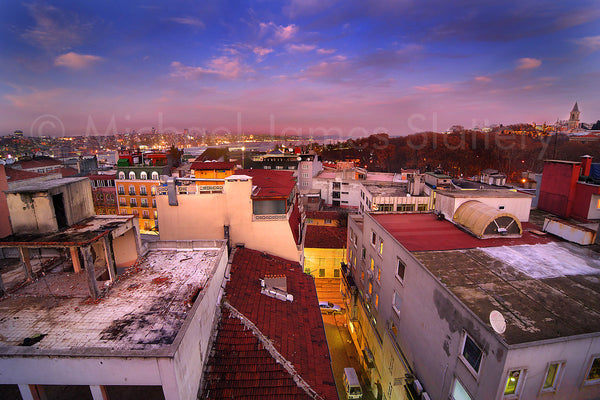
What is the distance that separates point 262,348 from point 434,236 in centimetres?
1171

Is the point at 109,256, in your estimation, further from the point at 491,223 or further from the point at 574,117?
the point at 574,117

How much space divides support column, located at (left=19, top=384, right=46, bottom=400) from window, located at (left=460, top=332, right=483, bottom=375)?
13.8 metres

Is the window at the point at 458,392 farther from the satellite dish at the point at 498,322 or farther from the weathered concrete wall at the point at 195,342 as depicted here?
the weathered concrete wall at the point at 195,342

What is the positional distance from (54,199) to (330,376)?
1404 centimetres

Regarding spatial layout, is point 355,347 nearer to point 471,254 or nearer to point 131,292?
point 471,254

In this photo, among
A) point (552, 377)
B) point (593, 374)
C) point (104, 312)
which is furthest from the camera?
point (104, 312)

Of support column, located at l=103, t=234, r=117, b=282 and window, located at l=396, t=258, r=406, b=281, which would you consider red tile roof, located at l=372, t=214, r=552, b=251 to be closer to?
window, located at l=396, t=258, r=406, b=281

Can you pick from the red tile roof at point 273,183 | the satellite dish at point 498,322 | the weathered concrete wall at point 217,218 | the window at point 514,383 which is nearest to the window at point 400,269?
the satellite dish at point 498,322

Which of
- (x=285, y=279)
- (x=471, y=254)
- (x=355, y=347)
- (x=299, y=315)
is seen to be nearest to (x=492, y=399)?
(x=471, y=254)

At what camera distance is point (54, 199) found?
39.5 ft

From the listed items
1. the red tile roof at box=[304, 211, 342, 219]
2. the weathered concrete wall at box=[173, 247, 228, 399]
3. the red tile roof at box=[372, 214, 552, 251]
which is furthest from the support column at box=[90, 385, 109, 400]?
the red tile roof at box=[304, 211, 342, 219]

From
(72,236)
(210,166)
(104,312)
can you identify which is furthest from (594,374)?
(210,166)

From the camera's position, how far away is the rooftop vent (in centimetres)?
1561

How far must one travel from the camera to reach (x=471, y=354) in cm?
970
